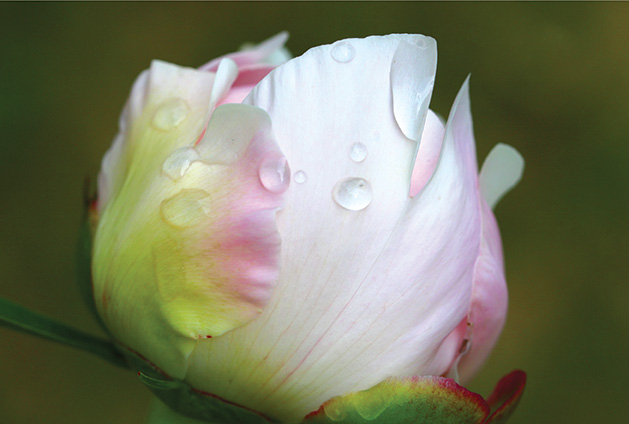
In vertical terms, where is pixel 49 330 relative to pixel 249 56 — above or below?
below

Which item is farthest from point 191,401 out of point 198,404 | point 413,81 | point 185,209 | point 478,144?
point 478,144

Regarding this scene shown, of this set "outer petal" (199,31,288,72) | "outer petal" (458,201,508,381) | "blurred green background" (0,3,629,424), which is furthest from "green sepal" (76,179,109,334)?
"blurred green background" (0,3,629,424)

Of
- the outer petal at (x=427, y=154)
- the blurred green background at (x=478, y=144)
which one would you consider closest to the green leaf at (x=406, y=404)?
the outer petal at (x=427, y=154)

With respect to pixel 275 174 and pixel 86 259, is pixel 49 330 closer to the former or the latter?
pixel 86 259

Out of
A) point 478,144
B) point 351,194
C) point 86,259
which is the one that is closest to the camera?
point 351,194

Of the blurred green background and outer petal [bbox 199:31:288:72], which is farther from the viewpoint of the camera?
the blurred green background

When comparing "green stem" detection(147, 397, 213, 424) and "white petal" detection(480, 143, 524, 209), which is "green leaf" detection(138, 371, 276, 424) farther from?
"white petal" detection(480, 143, 524, 209)

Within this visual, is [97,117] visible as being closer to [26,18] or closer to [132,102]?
[26,18]

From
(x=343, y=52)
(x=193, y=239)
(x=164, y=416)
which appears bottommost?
(x=164, y=416)
